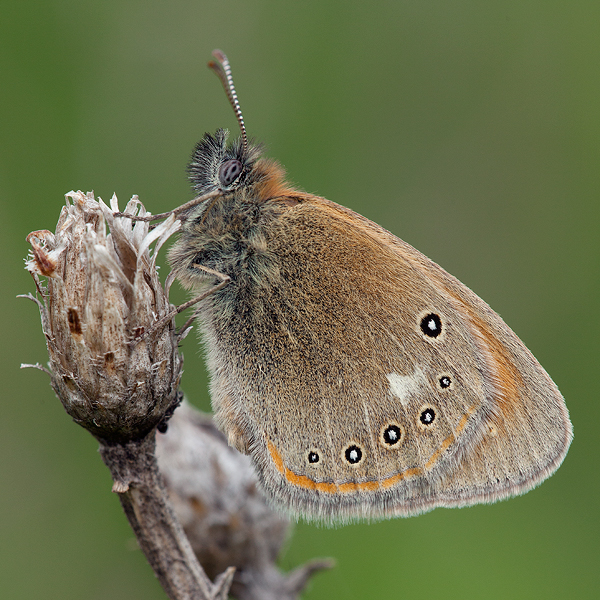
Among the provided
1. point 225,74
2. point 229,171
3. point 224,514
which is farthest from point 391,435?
point 225,74

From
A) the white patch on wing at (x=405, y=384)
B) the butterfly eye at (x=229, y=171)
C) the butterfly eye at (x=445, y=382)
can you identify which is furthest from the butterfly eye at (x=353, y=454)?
the butterfly eye at (x=229, y=171)

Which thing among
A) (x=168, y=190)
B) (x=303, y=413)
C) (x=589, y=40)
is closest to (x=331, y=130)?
(x=168, y=190)

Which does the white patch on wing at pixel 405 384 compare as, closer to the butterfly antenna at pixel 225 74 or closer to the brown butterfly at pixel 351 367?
the brown butterfly at pixel 351 367

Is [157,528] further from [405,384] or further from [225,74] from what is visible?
[225,74]

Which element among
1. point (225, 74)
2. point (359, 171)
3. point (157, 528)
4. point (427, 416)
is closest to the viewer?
point (157, 528)

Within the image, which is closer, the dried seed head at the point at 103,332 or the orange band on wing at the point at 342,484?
the dried seed head at the point at 103,332

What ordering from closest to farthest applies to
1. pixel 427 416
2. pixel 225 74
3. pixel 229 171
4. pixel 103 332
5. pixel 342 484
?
pixel 103 332 → pixel 342 484 → pixel 427 416 → pixel 225 74 → pixel 229 171

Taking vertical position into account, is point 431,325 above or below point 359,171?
below

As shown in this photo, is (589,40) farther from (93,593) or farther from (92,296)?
(93,593)
